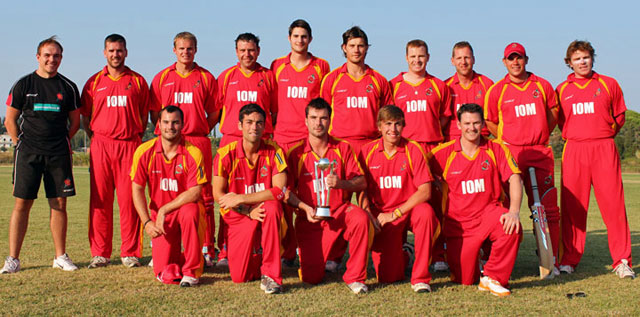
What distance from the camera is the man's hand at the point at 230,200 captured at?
5.21 m

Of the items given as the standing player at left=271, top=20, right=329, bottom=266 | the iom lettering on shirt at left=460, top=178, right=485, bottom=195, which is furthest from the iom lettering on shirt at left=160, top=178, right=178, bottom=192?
the iom lettering on shirt at left=460, top=178, right=485, bottom=195

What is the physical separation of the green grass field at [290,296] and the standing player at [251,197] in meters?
0.24

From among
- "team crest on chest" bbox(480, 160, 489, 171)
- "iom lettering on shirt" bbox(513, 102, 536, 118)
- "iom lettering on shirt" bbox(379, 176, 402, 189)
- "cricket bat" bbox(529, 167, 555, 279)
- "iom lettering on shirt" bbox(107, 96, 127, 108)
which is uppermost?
"iom lettering on shirt" bbox(107, 96, 127, 108)

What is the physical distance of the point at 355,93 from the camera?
6.31m

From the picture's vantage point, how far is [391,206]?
5.50 meters

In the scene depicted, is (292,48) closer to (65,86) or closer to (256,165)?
(256,165)

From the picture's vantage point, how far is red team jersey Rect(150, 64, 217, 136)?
648 centimetres

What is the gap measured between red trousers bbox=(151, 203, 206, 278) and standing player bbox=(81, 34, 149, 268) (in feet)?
3.28

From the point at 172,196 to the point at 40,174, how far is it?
1581 millimetres

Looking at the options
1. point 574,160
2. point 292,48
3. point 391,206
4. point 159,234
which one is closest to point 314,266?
point 391,206

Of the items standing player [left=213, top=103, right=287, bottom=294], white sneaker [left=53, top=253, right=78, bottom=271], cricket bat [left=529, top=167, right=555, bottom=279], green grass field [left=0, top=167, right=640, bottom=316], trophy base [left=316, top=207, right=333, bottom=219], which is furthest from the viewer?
white sneaker [left=53, top=253, right=78, bottom=271]

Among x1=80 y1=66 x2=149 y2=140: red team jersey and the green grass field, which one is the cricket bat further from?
x1=80 y1=66 x2=149 y2=140: red team jersey

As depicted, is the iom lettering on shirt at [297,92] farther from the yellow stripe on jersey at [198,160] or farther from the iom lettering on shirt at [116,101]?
the iom lettering on shirt at [116,101]

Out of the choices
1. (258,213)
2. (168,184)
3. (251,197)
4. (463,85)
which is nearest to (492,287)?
(258,213)
